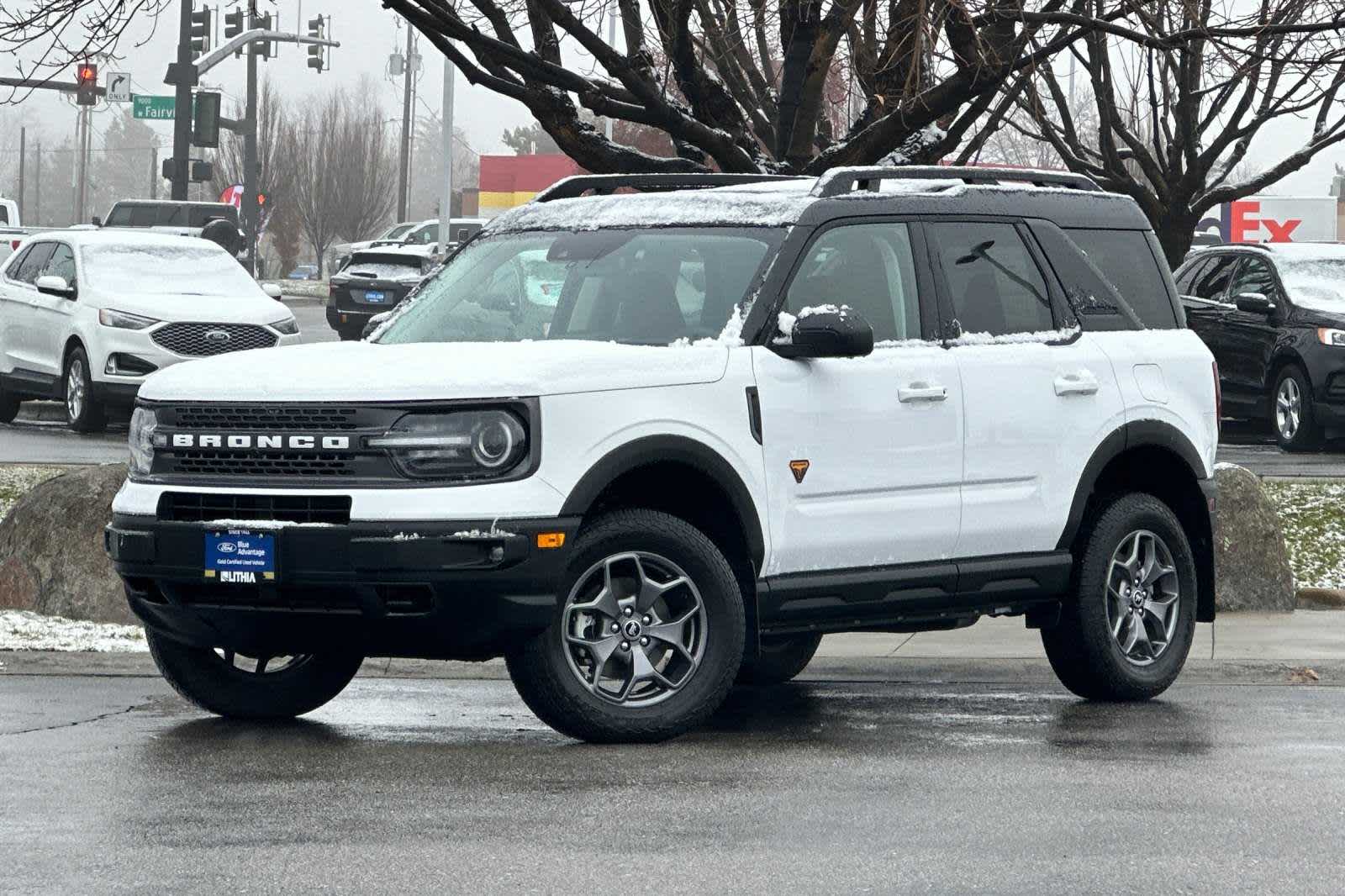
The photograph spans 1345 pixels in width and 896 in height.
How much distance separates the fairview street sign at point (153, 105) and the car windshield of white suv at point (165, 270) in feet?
95.1

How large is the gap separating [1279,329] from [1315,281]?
0.73m

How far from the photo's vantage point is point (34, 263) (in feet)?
77.9

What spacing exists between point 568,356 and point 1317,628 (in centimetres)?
530

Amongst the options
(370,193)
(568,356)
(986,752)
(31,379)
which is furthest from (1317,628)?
(370,193)

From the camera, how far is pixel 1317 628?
452 inches

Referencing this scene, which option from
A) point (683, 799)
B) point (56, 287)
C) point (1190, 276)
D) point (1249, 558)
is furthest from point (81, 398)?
point (683, 799)

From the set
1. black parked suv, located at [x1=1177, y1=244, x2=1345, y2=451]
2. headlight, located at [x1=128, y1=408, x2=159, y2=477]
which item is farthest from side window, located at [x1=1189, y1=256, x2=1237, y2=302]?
headlight, located at [x1=128, y1=408, x2=159, y2=477]

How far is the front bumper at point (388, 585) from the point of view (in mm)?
7285

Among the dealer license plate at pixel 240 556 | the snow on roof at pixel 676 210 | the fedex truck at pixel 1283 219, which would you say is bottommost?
the dealer license plate at pixel 240 556

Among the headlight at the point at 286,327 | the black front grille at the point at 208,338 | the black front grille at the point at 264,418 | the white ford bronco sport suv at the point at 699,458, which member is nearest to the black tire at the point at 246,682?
the white ford bronco sport suv at the point at 699,458

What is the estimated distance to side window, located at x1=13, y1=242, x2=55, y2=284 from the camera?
23.5 meters

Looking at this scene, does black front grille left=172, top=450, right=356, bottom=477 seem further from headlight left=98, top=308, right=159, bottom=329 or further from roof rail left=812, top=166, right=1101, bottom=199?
headlight left=98, top=308, right=159, bottom=329

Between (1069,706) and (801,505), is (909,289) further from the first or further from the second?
(1069,706)

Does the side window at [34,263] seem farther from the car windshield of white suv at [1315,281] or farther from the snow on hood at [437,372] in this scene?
the snow on hood at [437,372]
